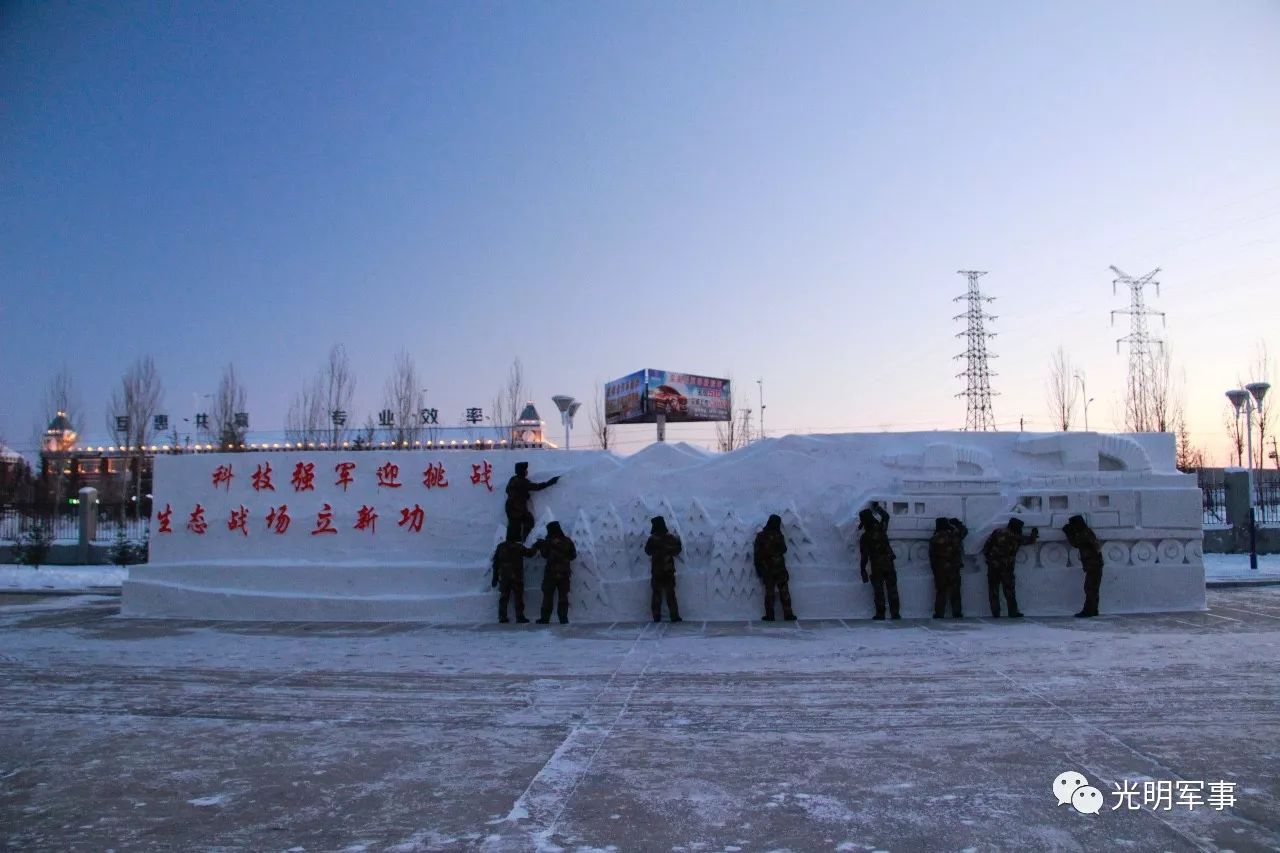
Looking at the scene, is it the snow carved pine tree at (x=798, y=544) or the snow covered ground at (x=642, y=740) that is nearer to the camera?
the snow covered ground at (x=642, y=740)

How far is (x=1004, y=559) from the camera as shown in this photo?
10633mm

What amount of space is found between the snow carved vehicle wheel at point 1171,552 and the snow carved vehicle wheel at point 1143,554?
13 cm

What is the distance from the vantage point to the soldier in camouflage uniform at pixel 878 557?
420 inches

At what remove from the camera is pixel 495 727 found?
5945 millimetres

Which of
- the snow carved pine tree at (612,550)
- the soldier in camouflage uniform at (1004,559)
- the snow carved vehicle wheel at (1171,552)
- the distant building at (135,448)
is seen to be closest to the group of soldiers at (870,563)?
the soldier in camouflage uniform at (1004,559)

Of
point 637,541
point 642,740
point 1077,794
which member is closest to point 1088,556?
point 637,541

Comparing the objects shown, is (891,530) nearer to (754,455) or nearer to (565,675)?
(754,455)

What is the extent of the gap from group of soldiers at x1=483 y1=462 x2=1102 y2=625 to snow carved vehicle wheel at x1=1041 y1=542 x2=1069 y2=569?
217 millimetres

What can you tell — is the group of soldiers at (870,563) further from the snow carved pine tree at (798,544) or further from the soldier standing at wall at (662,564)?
the snow carved pine tree at (798,544)

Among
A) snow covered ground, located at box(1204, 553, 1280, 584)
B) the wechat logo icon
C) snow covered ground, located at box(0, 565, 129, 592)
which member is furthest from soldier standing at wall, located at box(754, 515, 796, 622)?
snow covered ground, located at box(0, 565, 129, 592)

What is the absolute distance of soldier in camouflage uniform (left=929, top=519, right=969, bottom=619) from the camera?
10641 millimetres

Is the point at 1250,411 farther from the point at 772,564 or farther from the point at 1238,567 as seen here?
the point at 772,564

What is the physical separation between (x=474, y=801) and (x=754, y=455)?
8.10m

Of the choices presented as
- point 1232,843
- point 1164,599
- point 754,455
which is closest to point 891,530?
point 754,455
